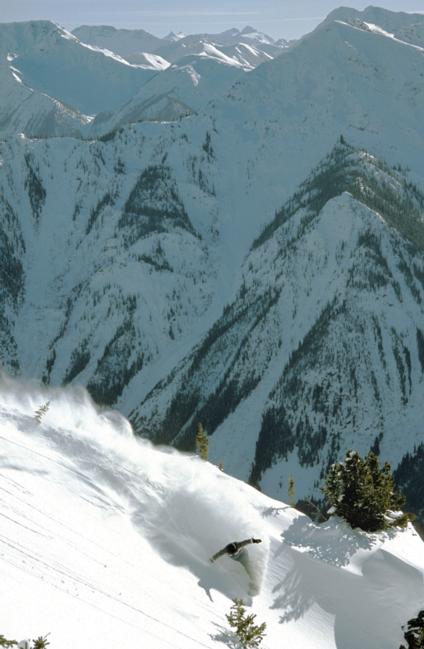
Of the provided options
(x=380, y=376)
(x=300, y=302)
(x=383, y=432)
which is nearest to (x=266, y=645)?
(x=383, y=432)

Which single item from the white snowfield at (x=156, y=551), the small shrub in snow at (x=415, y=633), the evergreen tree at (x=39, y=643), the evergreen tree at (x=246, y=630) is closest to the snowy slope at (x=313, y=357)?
the white snowfield at (x=156, y=551)

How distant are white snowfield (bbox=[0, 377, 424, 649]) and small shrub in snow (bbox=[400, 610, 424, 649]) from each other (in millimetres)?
1241

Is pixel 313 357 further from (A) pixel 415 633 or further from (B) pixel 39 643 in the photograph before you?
(B) pixel 39 643

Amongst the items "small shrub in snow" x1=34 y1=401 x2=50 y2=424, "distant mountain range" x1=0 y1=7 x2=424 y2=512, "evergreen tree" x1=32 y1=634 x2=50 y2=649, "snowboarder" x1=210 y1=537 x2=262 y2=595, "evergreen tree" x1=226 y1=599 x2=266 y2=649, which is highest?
"evergreen tree" x1=32 y1=634 x2=50 y2=649

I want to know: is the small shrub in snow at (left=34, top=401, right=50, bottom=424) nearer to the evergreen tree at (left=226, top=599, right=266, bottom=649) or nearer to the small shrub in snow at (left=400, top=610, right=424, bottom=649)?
the evergreen tree at (left=226, top=599, right=266, bottom=649)

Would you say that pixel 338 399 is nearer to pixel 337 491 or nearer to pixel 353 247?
pixel 353 247

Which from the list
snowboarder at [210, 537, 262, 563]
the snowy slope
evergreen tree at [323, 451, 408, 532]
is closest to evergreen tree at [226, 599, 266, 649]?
snowboarder at [210, 537, 262, 563]

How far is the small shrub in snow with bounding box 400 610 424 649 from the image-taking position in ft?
107

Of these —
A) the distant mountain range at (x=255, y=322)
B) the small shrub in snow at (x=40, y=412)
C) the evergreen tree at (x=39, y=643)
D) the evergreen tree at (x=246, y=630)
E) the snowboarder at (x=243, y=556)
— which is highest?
the evergreen tree at (x=39, y=643)

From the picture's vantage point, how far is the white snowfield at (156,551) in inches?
1078

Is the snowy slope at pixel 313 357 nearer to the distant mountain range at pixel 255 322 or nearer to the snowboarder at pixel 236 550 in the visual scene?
the distant mountain range at pixel 255 322

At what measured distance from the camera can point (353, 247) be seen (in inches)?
5930

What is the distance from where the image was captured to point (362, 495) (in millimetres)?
40625

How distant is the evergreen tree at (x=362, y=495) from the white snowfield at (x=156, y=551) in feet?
3.43
